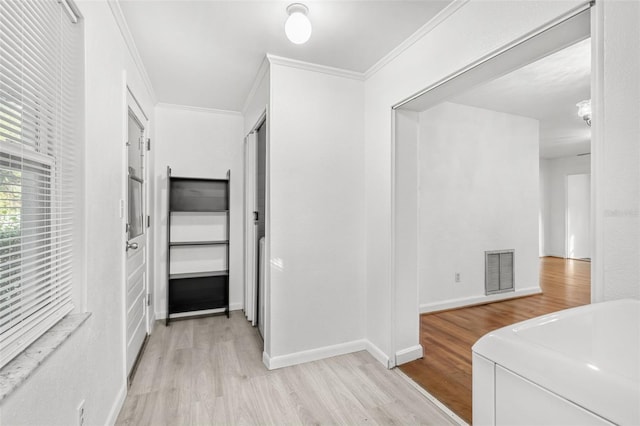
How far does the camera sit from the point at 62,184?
1297mm

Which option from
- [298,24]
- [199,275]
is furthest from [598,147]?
[199,275]

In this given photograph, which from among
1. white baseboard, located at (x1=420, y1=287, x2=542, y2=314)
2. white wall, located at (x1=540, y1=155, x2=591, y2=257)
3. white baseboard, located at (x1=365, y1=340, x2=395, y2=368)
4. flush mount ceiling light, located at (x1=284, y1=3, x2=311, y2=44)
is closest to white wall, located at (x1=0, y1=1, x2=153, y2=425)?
flush mount ceiling light, located at (x1=284, y1=3, x2=311, y2=44)

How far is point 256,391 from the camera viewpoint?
2090mm

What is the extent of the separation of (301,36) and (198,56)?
1067mm

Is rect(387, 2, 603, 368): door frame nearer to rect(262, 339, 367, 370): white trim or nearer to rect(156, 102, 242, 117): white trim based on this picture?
rect(262, 339, 367, 370): white trim

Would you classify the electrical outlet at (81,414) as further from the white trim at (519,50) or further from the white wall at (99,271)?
the white trim at (519,50)

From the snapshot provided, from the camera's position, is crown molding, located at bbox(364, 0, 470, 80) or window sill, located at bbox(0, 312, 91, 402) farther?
crown molding, located at bbox(364, 0, 470, 80)

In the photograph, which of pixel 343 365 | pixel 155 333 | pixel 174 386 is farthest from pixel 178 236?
pixel 343 365

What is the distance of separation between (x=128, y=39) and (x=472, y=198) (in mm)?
3798

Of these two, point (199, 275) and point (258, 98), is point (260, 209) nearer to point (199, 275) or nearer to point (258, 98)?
point (258, 98)

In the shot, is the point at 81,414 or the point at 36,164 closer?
the point at 36,164

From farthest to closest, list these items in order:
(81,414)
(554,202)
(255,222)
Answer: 1. (554,202)
2. (255,222)
3. (81,414)

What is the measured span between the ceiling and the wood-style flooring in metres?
2.43

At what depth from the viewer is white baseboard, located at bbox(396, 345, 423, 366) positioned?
7.95 ft
